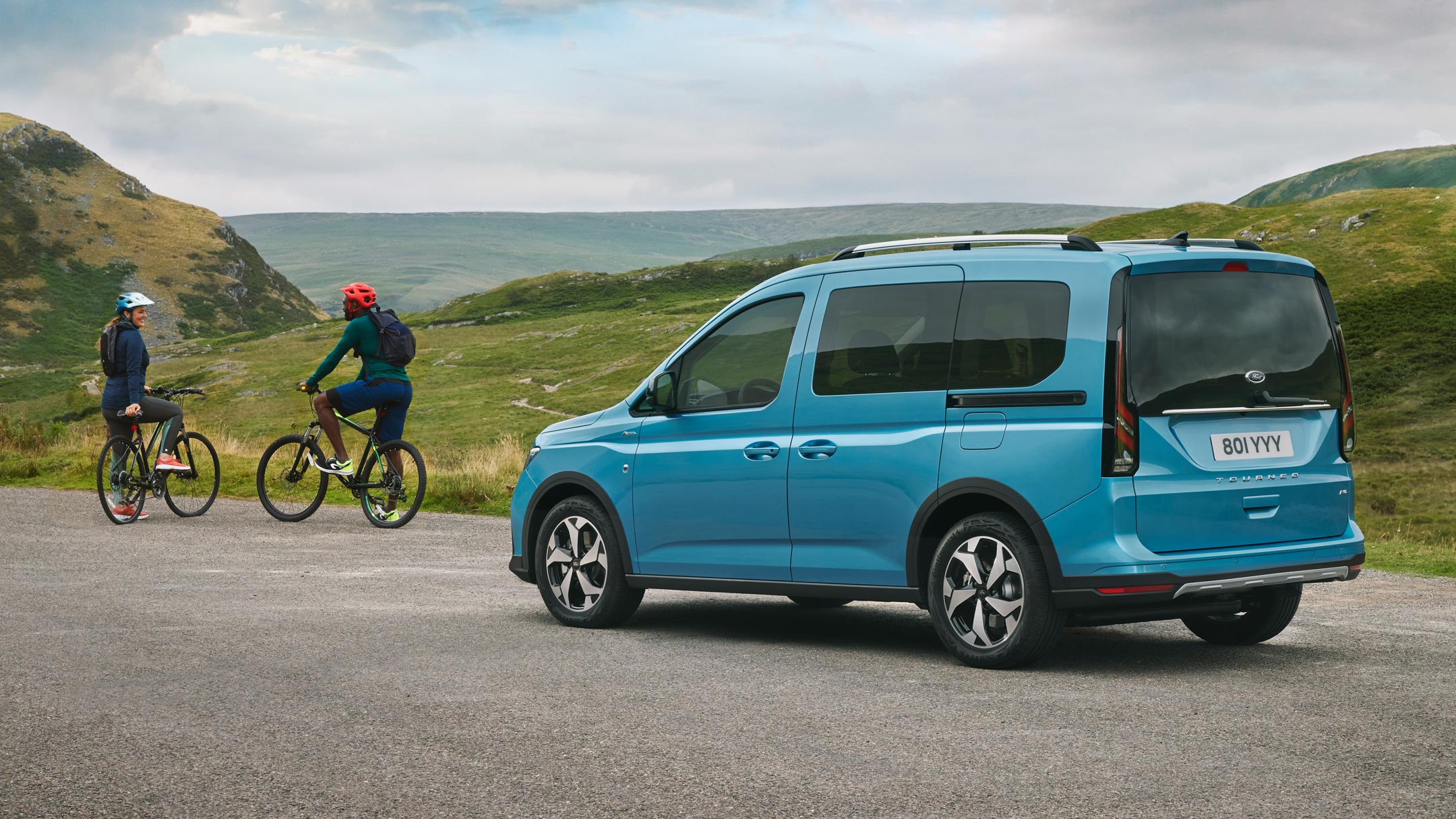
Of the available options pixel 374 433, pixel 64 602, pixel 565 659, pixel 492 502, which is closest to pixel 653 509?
pixel 565 659

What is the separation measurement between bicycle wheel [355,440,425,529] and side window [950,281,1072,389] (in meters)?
8.35

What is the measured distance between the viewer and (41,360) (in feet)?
436

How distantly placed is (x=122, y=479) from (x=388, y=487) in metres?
2.97

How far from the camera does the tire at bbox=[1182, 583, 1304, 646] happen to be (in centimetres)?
782

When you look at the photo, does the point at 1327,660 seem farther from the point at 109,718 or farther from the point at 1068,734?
the point at 109,718

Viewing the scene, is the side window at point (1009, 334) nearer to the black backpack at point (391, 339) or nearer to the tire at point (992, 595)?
the tire at point (992, 595)

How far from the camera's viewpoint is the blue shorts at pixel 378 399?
1451 cm

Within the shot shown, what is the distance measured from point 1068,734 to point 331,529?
10.4m

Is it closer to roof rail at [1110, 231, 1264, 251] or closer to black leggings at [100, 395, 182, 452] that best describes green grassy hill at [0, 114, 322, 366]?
black leggings at [100, 395, 182, 452]

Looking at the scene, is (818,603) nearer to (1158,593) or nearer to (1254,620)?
(1254,620)

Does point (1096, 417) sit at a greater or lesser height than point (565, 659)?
greater

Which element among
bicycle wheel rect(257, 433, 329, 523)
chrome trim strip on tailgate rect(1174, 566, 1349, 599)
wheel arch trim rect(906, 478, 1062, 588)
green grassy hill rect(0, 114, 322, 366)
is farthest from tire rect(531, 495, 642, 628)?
green grassy hill rect(0, 114, 322, 366)

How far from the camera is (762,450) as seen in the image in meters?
8.14

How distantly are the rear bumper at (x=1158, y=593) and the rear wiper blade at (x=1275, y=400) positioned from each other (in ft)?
2.62
